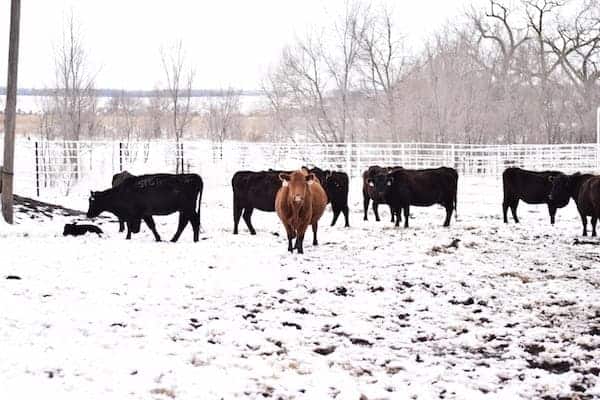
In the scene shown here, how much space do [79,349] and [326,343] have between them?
1.81 m

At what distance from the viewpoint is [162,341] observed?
17.1 ft

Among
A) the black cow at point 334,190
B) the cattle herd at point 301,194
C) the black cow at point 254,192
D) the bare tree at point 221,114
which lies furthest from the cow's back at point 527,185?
the bare tree at point 221,114

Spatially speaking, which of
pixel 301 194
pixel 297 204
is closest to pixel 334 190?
pixel 297 204

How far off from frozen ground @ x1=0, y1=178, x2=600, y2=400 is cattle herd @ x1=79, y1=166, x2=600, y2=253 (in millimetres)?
690

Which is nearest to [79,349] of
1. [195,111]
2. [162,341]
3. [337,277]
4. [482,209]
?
[162,341]

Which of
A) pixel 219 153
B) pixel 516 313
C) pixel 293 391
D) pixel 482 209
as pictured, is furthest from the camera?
pixel 219 153

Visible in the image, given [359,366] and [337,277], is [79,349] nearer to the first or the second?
[359,366]

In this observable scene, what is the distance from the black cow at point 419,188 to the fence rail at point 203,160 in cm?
759

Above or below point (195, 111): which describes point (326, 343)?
below

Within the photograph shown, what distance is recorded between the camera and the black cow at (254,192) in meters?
12.7

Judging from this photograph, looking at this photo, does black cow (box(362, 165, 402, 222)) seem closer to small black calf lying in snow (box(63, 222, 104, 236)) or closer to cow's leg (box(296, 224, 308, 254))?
cow's leg (box(296, 224, 308, 254))

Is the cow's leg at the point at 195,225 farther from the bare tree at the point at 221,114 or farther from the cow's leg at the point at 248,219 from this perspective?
the bare tree at the point at 221,114

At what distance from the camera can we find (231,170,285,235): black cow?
12.7 m

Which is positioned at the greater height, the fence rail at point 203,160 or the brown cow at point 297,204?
the fence rail at point 203,160
